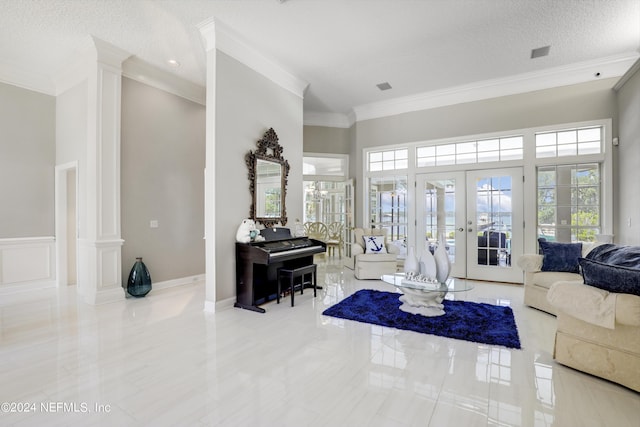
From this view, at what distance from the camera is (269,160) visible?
438 centimetres

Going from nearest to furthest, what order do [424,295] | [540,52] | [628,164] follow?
→ 1. [424,295]
2. [628,164]
3. [540,52]

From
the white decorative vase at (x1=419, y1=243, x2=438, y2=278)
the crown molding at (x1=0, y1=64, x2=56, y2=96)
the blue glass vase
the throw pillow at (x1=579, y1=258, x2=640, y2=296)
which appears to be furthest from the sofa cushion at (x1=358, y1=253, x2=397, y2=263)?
the crown molding at (x1=0, y1=64, x2=56, y2=96)

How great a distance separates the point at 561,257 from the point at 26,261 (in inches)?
290

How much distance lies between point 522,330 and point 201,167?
16.9 feet

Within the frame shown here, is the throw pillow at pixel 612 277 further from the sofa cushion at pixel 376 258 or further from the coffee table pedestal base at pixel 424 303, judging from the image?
the sofa cushion at pixel 376 258

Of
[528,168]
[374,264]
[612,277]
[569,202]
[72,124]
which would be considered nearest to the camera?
[612,277]

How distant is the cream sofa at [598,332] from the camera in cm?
194

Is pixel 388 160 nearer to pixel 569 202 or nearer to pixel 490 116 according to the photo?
pixel 490 116

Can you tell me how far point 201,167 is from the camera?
5.33 meters

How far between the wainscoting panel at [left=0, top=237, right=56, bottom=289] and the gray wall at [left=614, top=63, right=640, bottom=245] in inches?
327

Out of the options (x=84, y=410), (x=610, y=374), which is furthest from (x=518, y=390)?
(x=84, y=410)

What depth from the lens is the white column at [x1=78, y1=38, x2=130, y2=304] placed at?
12.8 ft

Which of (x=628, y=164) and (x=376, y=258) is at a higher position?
Result: (x=628, y=164)

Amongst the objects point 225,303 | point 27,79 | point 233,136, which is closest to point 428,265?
point 225,303
